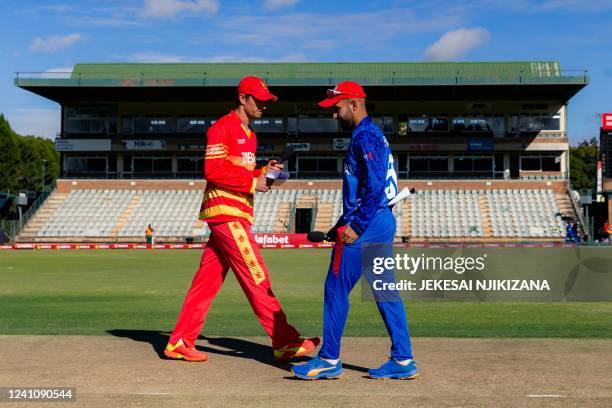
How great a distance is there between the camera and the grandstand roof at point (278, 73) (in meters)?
59.8

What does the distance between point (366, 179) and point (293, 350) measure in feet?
5.89

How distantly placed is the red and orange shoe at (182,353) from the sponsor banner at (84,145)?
59.5 metres

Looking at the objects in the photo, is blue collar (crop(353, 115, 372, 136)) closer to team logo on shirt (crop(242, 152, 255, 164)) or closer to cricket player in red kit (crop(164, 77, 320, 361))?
cricket player in red kit (crop(164, 77, 320, 361))

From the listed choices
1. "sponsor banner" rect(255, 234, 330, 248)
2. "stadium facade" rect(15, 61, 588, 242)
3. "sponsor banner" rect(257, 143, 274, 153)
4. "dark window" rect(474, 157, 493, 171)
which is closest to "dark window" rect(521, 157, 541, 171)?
"stadium facade" rect(15, 61, 588, 242)

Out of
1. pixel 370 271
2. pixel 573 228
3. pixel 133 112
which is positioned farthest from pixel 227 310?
pixel 133 112

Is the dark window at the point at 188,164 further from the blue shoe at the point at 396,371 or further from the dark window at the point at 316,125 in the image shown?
the blue shoe at the point at 396,371

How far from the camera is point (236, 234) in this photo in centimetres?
690

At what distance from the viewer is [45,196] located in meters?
→ 59.8

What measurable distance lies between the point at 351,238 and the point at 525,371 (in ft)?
6.00

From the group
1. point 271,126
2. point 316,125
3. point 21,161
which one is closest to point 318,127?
point 316,125

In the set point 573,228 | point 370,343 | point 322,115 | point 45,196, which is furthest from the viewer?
point 322,115

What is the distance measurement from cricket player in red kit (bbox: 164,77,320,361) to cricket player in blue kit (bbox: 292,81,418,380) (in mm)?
→ 784

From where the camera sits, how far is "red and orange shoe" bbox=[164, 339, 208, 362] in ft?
22.9

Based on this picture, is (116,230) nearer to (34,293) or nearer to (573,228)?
(573,228)
